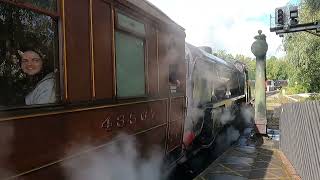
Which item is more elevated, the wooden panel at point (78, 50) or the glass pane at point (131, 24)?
the glass pane at point (131, 24)

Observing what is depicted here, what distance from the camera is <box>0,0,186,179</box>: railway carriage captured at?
2902mm

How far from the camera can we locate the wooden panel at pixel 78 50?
3.55 m

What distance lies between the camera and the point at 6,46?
2.88 m

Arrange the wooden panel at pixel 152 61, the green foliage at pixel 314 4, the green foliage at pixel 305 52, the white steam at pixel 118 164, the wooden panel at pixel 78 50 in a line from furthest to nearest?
the green foliage at pixel 305 52
the green foliage at pixel 314 4
the wooden panel at pixel 152 61
the white steam at pixel 118 164
the wooden panel at pixel 78 50

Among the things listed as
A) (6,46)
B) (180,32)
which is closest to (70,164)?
(6,46)

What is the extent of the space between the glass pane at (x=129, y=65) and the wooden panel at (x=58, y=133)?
22 centimetres

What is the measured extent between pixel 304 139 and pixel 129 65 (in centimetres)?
339

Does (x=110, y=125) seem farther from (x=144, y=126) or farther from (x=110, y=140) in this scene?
(x=144, y=126)

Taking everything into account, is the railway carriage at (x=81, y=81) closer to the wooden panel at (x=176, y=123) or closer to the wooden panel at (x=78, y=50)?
the wooden panel at (x=78, y=50)

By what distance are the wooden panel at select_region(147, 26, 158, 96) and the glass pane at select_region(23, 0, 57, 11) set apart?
2276 mm

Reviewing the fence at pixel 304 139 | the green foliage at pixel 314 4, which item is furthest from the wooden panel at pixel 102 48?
the green foliage at pixel 314 4

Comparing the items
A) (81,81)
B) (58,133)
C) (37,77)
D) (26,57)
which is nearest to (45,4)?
(26,57)

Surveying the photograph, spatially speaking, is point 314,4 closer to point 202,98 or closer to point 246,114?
point 246,114

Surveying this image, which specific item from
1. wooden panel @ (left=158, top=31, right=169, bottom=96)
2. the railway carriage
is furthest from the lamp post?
the railway carriage
